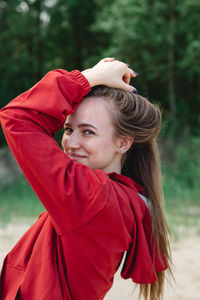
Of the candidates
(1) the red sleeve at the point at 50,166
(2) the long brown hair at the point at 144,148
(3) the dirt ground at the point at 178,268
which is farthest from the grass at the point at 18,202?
(1) the red sleeve at the point at 50,166

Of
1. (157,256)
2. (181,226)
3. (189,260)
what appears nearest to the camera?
(157,256)

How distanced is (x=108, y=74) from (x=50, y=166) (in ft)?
1.74

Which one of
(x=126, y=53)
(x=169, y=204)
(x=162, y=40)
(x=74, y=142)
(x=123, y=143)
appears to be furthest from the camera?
(x=126, y=53)

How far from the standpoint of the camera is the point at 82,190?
4.19 ft

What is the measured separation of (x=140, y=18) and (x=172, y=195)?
718 cm

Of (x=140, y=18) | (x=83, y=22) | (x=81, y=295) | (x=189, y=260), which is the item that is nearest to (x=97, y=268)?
(x=81, y=295)

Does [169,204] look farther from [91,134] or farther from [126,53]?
[126,53]

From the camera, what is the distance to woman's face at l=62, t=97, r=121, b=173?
1.49 meters

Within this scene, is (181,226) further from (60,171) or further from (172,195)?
(60,171)

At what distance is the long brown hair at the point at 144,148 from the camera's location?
1589 millimetres

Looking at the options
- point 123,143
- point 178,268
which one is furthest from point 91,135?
point 178,268

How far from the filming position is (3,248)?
4996 millimetres

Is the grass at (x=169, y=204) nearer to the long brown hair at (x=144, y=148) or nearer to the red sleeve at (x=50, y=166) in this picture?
the long brown hair at (x=144, y=148)

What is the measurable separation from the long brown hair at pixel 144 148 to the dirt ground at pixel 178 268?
4.61 feet
